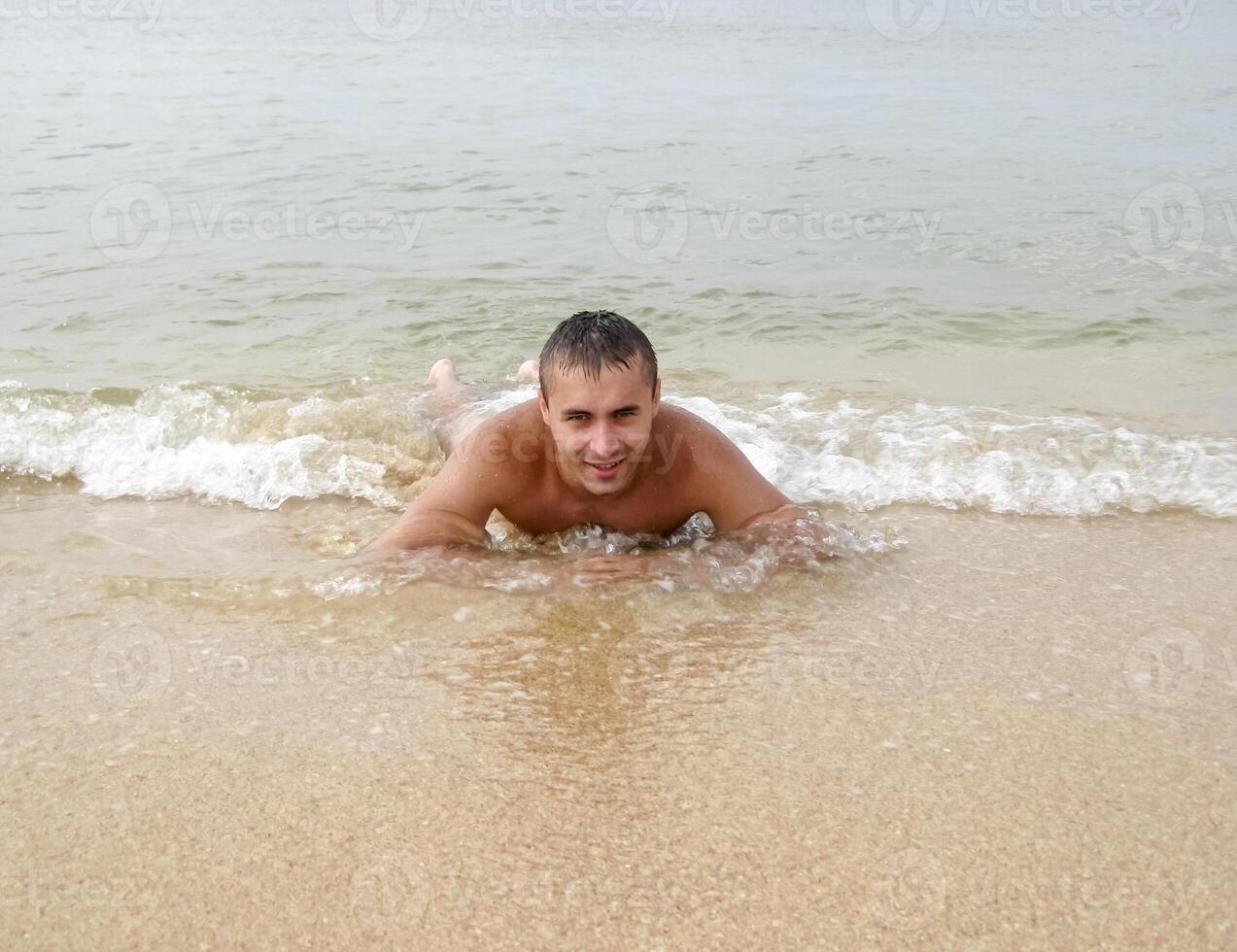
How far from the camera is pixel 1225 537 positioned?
4340 mm

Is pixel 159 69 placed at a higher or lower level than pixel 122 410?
higher

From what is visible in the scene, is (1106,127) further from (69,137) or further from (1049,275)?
(69,137)

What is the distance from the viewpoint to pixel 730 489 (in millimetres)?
4160

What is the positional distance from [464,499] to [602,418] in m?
0.58

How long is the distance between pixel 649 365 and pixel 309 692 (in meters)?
1.43

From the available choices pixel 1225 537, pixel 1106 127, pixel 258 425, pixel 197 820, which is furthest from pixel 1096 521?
pixel 1106 127

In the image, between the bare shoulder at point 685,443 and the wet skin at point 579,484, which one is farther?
the bare shoulder at point 685,443
